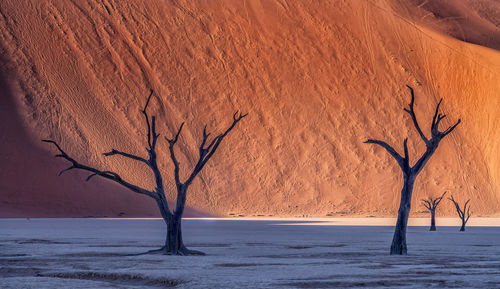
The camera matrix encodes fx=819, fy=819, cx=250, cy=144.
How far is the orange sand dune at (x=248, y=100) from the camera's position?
219 feet

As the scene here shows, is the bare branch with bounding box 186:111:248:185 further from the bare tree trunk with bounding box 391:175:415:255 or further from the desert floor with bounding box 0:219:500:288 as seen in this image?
the bare tree trunk with bounding box 391:175:415:255

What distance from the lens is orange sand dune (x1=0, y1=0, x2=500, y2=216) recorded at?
66.7 metres

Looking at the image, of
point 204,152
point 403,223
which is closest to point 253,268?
point 403,223

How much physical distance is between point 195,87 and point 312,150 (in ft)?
39.0

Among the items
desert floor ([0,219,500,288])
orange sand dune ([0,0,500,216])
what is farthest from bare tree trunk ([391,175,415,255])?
orange sand dune ([0,0,500,216])

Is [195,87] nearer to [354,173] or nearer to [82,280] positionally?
[354,173]

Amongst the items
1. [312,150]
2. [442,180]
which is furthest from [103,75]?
[442,180]

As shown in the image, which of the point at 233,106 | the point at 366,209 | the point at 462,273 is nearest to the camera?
the point at 462,273

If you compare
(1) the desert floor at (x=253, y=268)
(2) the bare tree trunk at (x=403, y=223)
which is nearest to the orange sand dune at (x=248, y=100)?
(1) the desert floor at (x=253, y=268)

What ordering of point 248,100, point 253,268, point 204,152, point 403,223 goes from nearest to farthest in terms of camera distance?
point 253,268
point 403,223
point 204,152
point 248,100

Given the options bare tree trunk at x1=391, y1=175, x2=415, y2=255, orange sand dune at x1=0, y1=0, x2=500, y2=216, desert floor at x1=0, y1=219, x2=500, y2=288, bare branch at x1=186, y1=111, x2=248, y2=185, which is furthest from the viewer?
orange sand dune at x1=0, y1=0, x2=500, y2=216

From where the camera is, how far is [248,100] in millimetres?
73188

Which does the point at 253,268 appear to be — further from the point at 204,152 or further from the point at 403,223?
the point at 204,152

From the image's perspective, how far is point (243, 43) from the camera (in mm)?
75938
